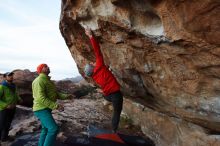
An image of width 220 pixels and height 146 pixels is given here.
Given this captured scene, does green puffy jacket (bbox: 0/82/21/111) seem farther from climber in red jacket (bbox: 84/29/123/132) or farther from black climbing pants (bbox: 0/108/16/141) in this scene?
climber in red jacket (bbox: 84/29/123/132)

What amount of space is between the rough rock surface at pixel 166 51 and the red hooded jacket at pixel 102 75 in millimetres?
591

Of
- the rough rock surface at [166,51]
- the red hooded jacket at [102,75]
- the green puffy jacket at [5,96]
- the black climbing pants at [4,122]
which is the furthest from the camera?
the black climbing pants at [4,122]

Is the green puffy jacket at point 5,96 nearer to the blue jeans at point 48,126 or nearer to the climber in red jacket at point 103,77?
the blue jeans at point 48,126

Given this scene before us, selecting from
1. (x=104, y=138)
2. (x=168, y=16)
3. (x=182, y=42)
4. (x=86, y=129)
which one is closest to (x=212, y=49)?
(x=182, y=42)

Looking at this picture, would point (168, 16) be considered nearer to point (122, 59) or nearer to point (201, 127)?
point (122, 59)

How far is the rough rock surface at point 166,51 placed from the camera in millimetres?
5828

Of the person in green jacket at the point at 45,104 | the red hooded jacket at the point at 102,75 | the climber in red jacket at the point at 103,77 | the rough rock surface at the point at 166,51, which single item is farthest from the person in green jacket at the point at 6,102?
the red hooded jacket at the point at 102,75

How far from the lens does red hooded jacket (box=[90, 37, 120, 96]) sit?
26.7 ft

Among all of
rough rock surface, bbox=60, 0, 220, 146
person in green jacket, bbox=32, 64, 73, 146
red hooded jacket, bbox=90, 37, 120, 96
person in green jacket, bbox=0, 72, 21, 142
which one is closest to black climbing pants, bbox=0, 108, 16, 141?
person in green jacket, bbox=0, 72, 21, 142

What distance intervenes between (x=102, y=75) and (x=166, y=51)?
6.28 ft

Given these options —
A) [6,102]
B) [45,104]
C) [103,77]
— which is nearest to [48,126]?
[45,104]

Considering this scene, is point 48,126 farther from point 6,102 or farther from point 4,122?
point 4,122

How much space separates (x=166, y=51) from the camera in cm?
704

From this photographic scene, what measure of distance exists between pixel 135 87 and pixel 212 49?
410cm
